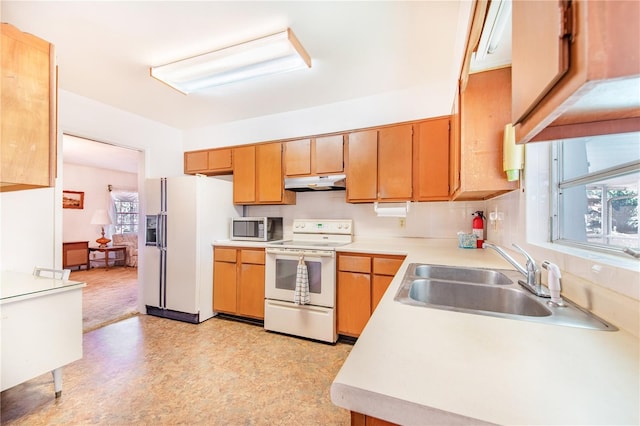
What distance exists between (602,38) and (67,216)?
8.38 metres

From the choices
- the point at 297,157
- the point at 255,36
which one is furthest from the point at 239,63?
the point at 297,157

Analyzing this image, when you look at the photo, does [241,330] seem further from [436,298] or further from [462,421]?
[462,421]

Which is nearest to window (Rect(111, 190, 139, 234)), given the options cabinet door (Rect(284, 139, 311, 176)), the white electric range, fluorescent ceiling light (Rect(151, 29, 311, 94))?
cabinet door (Rect(284, 139, 311, 176))

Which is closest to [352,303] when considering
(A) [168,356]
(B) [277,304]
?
(B) [277,304]

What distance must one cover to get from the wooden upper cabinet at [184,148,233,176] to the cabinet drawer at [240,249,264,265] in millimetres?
1190

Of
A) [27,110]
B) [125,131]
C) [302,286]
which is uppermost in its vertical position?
[125,131]

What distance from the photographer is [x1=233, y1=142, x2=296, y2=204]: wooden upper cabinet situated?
315cm

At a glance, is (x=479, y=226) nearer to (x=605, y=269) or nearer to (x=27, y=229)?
(x=605, y=269)

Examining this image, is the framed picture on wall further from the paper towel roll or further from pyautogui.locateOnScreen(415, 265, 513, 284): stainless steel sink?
the paper towel roll

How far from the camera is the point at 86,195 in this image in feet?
21.2

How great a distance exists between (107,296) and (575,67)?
5.30m

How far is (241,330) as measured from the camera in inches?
111

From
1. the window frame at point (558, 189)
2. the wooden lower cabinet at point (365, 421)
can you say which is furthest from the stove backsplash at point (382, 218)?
the wooden lower cabinet at point (365, 421)

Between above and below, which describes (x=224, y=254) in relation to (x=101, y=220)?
below
